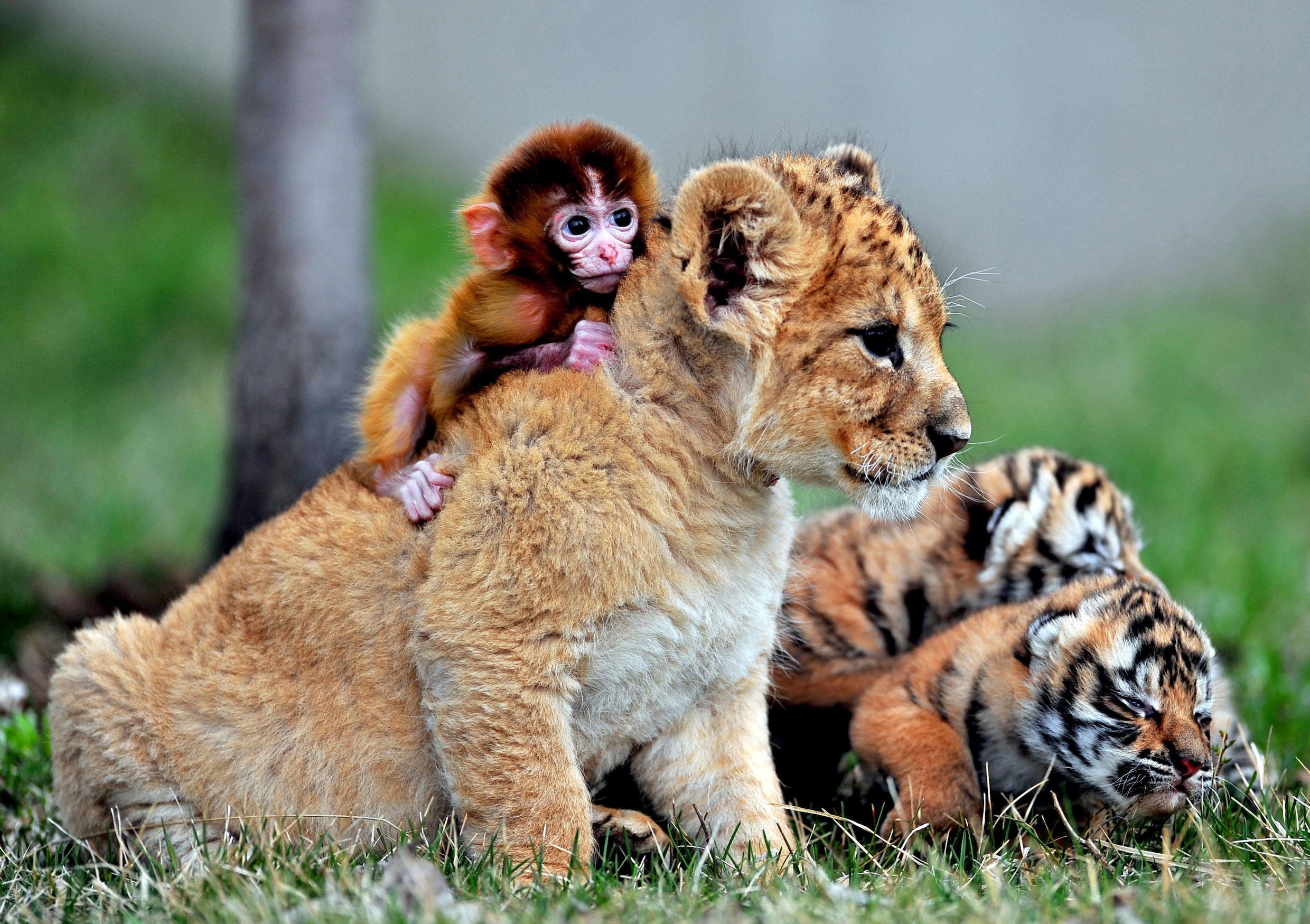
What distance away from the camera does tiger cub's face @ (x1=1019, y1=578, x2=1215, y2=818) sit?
401 cm

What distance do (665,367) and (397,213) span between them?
37.6 ft

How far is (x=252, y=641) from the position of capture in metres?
4.08

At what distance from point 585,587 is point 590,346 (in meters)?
0.77

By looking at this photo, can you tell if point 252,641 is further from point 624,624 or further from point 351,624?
point 624,624

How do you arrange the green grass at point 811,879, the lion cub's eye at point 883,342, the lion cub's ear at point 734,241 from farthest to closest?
the lion cub's eye at point 883,342 → the lion cub's ear at point 734,241 → the green grass at point 811,879

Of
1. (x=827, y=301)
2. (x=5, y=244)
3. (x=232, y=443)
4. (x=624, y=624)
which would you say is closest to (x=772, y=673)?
(x=624, y=624)

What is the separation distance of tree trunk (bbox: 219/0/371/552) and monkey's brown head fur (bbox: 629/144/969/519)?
339 centimetres

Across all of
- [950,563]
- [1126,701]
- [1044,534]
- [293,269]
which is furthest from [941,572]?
[293,269]

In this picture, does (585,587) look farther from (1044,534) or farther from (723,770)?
(1044,534)

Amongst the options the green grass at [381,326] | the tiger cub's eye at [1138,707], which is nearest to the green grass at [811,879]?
the green grass at [381,326]

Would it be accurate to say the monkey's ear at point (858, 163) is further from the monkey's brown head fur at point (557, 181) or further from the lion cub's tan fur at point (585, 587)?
the monkey's brown head fur at point (557, 181)

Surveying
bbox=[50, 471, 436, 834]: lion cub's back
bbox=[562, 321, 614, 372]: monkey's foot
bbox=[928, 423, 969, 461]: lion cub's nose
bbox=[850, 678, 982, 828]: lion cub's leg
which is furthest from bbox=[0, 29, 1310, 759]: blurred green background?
bbox=[50, 471, 436, 834]: lion cub's back

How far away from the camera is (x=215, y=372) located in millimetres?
11391

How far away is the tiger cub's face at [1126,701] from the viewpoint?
4.01 metres
